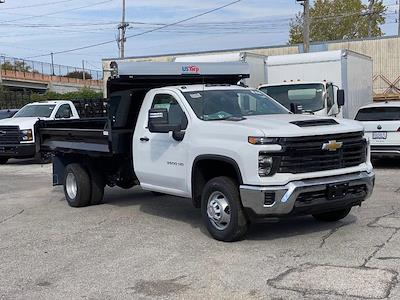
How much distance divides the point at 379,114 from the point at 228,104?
7.61 m

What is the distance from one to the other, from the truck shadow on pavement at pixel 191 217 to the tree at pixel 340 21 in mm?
50533

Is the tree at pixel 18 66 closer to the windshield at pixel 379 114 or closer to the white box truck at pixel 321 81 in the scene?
the white box truck at pixel 321 81

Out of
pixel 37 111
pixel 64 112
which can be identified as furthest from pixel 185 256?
pixel 37 111

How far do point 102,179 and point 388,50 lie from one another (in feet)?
87.9

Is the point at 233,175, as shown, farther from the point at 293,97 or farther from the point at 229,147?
the point at 293,97

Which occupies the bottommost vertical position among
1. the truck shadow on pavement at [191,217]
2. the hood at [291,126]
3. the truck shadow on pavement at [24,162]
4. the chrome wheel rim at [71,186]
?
the truck shadow on pavement at [24,162]

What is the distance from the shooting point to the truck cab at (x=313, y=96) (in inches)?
591

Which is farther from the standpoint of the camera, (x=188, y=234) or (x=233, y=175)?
(x=188, y=234)

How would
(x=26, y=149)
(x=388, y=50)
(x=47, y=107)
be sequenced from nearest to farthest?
(x=26, y=149) < (x=47, y=107) < (x=388, y=50)

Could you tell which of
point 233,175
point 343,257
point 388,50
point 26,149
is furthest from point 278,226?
point 388,50

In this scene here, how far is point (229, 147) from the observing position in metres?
7.24

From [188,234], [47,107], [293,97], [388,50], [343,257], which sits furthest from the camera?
[388,50]

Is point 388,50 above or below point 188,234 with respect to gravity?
above

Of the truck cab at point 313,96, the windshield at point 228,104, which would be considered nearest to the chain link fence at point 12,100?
the truck cab at point 313,96
